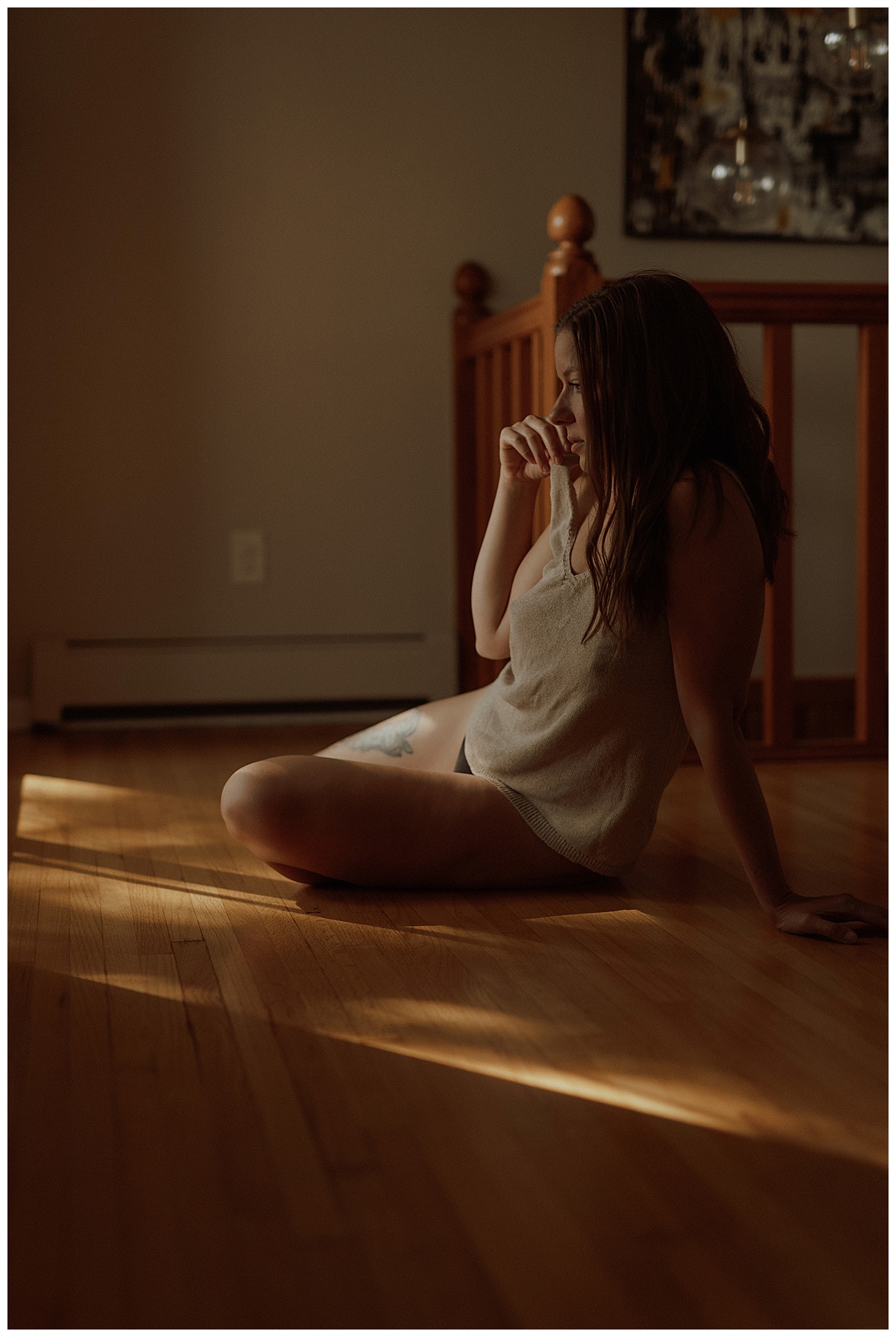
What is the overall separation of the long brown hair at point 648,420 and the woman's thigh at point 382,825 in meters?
0.26

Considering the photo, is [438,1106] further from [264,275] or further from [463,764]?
[264,275]

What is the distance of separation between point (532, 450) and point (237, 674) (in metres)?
1.46

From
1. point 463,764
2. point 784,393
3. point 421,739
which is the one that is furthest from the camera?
point 784,393

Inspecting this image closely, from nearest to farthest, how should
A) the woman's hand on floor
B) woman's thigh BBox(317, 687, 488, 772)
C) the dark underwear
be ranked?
1. the woman's hand on floor
2. the dark underwear
3. woman's thigh BBox(317, 687, 488, 772)

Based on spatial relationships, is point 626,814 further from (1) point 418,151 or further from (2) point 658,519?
(1) point 418,151

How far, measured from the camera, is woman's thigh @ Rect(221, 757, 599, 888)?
139 centimetres

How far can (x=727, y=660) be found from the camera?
131 cm

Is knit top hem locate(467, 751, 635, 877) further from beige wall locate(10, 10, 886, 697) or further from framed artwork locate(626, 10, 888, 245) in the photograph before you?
framed artwork locate(626, 10, 888, 245)

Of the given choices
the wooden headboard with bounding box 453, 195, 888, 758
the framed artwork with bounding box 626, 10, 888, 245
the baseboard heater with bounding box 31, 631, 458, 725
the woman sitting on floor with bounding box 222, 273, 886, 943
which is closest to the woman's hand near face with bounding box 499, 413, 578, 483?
the woman sitting on floor with bounding box 222, 273, 886, 943

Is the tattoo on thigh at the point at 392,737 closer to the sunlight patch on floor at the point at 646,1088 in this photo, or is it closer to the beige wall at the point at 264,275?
the sunlight patch on floor at the point at 646,1088

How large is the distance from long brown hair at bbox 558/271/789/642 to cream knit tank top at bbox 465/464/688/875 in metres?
0.05

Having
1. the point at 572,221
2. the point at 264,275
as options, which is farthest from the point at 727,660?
the point at 264,275

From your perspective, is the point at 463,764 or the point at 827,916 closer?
the point at 827,916

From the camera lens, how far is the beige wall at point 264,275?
2.67m
